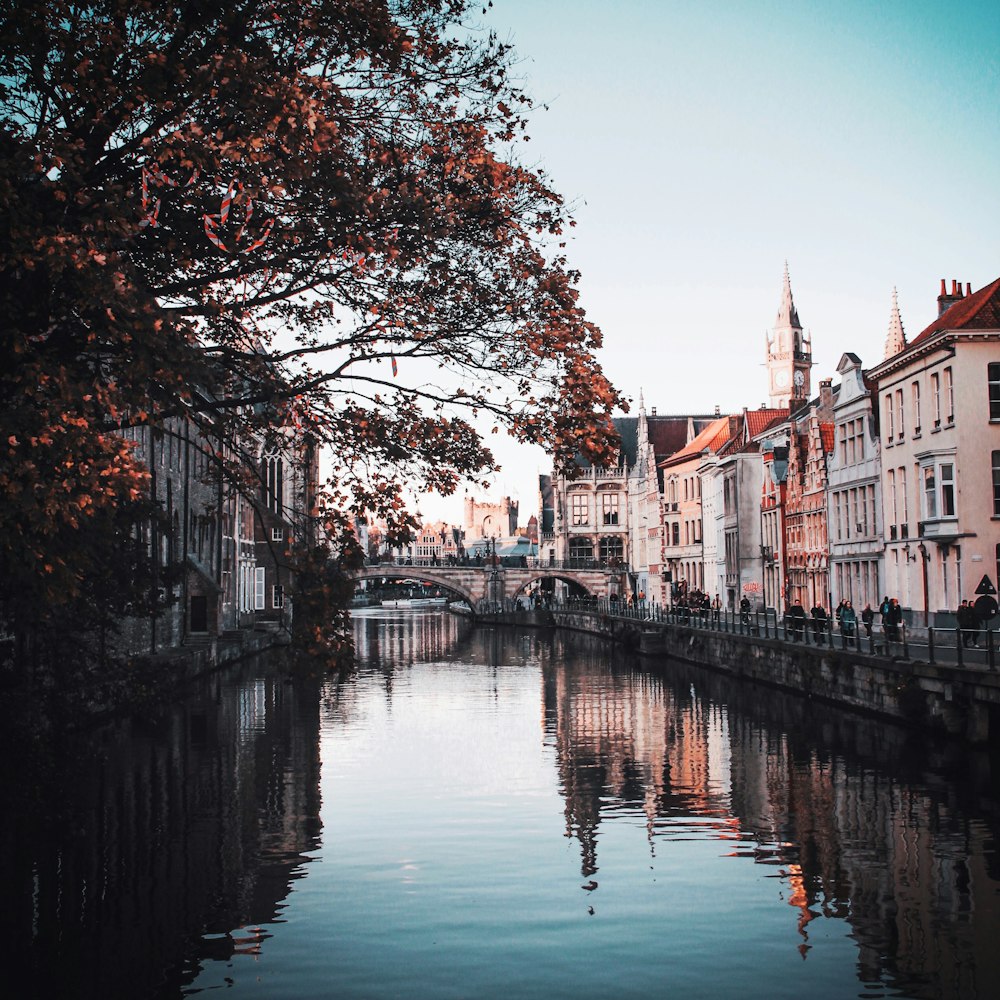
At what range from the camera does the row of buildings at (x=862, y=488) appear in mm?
43469

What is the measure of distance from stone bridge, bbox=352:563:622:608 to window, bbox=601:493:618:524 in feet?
22.4

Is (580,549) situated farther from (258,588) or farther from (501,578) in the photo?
(258,588)

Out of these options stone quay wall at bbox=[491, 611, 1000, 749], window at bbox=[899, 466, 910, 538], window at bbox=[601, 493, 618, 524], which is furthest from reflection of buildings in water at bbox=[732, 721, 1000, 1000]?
window at bbox=[601, 493, 618, 524]

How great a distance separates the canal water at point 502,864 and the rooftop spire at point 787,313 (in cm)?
10691

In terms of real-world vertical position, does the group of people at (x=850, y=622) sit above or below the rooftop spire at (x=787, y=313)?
below

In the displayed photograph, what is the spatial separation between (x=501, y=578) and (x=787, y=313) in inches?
1606

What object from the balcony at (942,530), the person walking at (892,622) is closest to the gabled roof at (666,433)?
the balcony at (942,530)

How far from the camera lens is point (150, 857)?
19828 millimetres

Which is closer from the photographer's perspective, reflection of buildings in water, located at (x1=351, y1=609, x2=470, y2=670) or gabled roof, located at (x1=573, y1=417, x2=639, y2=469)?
reflection of buildings in water, located at (x1=351, y1=609, x2=470, y2=670)

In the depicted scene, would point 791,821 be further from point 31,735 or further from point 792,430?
point 792,430

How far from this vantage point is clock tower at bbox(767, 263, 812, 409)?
450 ft

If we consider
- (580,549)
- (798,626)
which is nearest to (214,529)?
(798,626)

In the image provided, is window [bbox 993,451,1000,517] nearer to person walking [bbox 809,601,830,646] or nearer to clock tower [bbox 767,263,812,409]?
person walking [bbox 809,601,830,646]

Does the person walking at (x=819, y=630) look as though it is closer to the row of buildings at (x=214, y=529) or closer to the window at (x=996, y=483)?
the window at (x=996, y=483)
